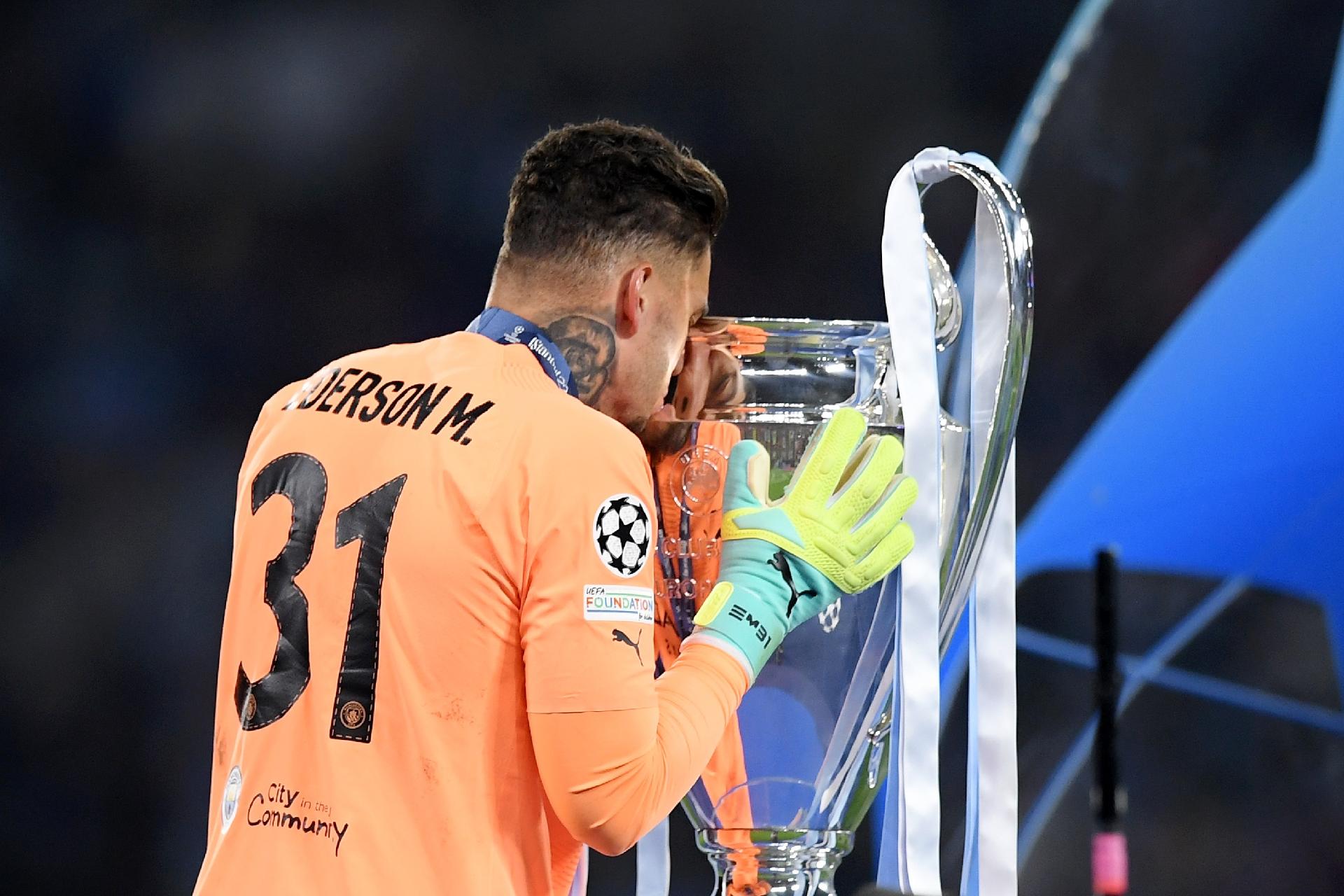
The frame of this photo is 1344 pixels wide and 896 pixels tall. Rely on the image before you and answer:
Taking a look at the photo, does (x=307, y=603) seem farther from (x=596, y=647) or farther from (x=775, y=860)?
(x=775, y=860)

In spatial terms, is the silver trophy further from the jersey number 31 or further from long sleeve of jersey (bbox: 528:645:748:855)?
the jersey number 31

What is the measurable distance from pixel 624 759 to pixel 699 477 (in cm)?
27

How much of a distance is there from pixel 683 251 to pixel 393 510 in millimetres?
357

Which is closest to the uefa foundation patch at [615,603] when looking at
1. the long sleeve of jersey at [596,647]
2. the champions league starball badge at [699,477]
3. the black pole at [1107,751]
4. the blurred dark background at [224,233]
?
the long sleeve of jersey at [596,647]

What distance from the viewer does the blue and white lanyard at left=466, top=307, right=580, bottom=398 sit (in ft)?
3.86

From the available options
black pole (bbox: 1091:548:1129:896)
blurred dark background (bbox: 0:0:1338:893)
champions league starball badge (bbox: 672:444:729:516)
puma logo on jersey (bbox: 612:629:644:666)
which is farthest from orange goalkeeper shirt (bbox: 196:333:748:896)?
blurred dark background (bbox: 0:0:1338:893)

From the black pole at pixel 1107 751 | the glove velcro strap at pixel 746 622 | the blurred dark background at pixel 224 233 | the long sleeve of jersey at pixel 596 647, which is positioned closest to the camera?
the black pole at pixel 1107 751

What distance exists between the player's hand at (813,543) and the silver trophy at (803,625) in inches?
1.8

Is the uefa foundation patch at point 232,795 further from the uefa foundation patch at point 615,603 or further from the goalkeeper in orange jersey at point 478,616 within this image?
the uefa foundation patch at point 615,603

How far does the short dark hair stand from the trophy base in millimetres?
501

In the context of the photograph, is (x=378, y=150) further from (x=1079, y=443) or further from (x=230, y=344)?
(x=1079, y=443)

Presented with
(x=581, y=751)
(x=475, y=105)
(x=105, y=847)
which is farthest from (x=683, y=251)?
(x=105, y=847)

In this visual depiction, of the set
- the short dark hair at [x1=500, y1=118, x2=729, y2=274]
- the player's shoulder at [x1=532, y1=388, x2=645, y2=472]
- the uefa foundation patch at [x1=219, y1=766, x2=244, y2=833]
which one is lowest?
the uefa foundation patch at [x1=219, y1=766, x2=244, y2=833]

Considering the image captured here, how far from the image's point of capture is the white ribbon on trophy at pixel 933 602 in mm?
1143
